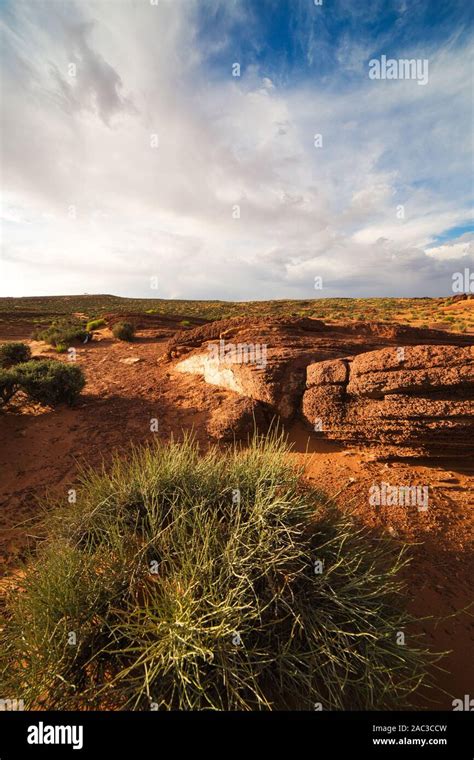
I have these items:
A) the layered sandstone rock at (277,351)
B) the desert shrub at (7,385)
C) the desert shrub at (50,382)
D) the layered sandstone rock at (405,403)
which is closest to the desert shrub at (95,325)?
the layered sandstone rock at (277,351)

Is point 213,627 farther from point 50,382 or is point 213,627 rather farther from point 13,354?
point 13,354

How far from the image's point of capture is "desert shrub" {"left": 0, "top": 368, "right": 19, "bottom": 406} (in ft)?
23.4

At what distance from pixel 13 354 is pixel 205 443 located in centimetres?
858

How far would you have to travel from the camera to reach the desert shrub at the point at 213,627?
1903 millimetres

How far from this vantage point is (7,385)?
7.18 metres

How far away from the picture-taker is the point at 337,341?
834cm

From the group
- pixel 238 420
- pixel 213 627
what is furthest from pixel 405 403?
pixel 213 627

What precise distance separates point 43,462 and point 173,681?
4.80 meters

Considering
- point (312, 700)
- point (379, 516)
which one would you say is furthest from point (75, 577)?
point (379, 516)

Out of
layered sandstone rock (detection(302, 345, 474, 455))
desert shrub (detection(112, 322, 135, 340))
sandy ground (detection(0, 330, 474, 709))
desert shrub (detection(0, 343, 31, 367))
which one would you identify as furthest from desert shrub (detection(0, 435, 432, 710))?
desert shrub (detection(112, 322, 135, 340))

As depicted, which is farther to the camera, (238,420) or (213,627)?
(238,420)

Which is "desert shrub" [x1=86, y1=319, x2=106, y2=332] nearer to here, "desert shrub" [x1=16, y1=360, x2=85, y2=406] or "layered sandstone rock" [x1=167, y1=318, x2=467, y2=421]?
"layered sandstone rock" [x1=167, y1=318, x2=467, y2=421]
